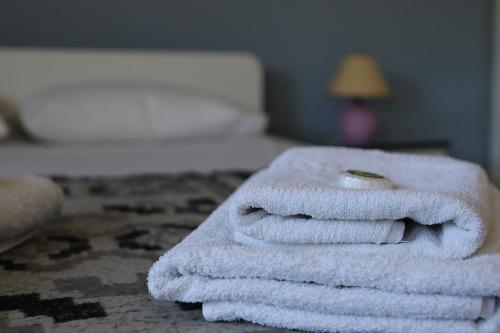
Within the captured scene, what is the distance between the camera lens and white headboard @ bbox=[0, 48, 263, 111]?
2.46 metres

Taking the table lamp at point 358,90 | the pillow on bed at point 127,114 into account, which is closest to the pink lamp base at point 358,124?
the table lamp at point 358,90

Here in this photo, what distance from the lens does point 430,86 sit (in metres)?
3.29

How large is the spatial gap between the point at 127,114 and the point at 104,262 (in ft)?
4.47

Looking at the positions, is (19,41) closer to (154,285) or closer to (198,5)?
(198,5)

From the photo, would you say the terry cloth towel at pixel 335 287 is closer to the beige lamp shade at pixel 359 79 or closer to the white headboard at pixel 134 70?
the white headboard at pixel 134 70

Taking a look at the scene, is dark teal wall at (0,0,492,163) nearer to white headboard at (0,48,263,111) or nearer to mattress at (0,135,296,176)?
white headboard at (0,48,263,111)

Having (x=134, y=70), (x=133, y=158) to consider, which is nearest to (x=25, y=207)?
(x=133, y=158)

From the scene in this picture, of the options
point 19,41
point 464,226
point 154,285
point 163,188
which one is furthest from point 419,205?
point 19,41

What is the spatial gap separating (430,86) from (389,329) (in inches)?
110

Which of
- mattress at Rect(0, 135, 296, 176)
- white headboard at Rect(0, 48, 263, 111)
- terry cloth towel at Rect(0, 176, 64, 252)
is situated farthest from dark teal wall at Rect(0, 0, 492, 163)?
terry cloth towel at Rect(0, 176, 64, 252)

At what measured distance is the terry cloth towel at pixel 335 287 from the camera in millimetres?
646

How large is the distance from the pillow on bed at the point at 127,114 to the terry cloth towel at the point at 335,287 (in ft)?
5.11

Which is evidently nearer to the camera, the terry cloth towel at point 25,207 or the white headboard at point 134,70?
the terry cloth towel at point 25,207

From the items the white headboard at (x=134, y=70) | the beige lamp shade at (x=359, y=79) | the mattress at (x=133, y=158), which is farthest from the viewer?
the beige lamp shade at (x=359, y=79)
